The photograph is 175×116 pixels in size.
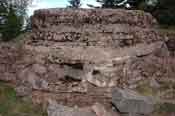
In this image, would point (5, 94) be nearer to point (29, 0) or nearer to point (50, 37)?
point (50, 37)

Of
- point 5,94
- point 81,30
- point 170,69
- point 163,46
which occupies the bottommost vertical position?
point 5,94

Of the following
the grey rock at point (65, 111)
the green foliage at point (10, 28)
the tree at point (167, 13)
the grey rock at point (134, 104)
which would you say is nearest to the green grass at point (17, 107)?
→ the grey rock at point (65, 111)

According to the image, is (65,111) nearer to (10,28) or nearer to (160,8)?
(160,8)

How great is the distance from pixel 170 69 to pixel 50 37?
2.74 meters

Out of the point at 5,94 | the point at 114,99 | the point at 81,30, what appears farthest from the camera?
the point at 5,94

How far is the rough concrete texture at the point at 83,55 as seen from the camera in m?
5.80

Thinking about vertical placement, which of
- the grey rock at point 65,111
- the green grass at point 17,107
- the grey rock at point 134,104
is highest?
the grey rock at point 134,104

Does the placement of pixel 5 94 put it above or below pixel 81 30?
below

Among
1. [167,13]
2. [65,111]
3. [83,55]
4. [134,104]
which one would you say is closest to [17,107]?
[65,111]

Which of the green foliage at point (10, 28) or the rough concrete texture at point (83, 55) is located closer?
the rough concrete texture at point (83, 55)

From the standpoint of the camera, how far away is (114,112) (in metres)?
5.41

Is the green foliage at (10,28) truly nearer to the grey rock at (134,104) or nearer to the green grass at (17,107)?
the green grass at (17,107)

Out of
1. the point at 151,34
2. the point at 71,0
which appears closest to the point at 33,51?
the point at 151,34

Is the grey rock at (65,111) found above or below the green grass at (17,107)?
above
